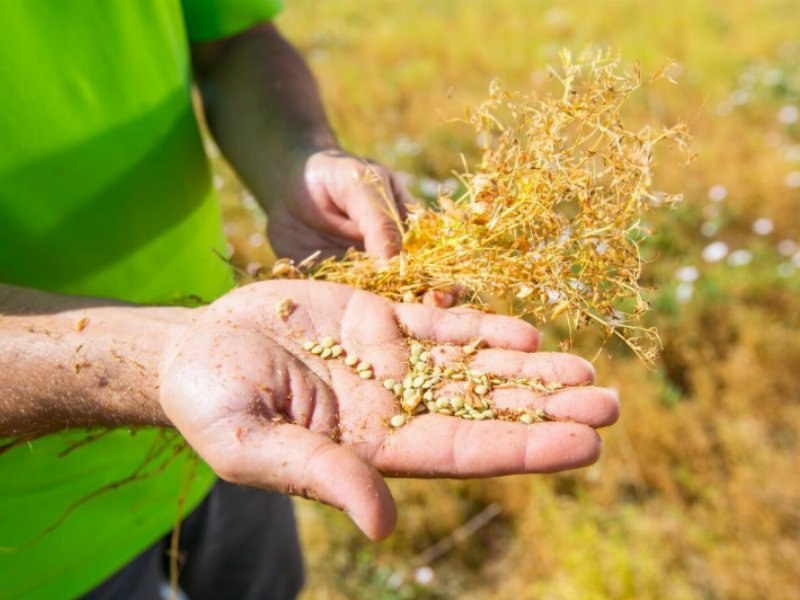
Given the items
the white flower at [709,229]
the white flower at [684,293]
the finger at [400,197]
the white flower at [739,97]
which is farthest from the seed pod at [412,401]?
the white flower at [739,97]

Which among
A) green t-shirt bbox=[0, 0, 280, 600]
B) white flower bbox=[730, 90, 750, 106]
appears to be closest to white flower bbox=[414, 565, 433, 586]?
green t-shirt bbox=[0, 0, 280, 600]

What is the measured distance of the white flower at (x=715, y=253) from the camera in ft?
10.7

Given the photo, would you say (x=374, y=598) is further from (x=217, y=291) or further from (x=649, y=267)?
(x=649, y=267)

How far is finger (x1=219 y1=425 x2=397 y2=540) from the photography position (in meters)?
0.89

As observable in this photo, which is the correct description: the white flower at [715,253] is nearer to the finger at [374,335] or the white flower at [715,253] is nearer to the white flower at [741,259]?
the white flower at [741,259]

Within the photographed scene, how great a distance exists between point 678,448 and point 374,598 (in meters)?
1.20

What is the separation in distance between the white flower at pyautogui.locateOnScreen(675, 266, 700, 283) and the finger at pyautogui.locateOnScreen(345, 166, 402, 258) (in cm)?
206

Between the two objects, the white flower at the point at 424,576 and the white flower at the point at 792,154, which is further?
the white flower at the point at 792,154

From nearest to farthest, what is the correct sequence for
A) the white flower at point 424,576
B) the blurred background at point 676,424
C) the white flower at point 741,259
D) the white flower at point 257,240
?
1. the blurred background at point 676,424
2. the white flower at point 424,576
3. the white flower at point 741,259
4. the white flower at point 257,240

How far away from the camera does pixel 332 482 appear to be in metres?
0.90

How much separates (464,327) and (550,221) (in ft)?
0.85

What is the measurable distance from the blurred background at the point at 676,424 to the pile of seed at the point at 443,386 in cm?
20

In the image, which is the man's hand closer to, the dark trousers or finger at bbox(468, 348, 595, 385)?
finger at bbox(468, 348, 595, 385)

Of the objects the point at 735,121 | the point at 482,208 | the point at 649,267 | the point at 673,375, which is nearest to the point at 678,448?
the point at 673,375
